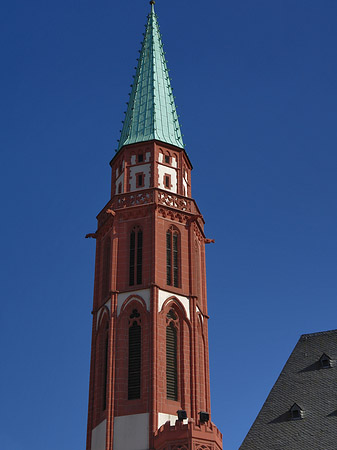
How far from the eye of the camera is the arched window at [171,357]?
36.5m

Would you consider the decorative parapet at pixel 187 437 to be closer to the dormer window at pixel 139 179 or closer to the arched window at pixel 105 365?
the arched window at pixel 105 365

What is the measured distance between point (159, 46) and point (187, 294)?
1823 centimetres

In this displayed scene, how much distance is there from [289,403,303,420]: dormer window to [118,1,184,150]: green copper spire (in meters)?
17.5

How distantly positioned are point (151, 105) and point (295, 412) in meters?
20.5

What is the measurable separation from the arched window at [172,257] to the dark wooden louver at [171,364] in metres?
2.47

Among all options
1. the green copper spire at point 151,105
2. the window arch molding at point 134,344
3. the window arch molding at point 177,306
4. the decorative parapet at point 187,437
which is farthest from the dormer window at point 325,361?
the green copper spire at point 151,105

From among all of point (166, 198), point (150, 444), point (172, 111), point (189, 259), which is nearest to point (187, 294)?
point (189, 259)

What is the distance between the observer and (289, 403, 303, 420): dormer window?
109 feet

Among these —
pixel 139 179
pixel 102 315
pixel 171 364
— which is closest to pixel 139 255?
pixel 102 315

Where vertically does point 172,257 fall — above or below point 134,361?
above

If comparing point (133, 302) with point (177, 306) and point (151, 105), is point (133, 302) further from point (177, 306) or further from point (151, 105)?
point (151, 105)

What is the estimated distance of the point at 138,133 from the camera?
4544 cm

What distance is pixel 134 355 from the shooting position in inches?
1470

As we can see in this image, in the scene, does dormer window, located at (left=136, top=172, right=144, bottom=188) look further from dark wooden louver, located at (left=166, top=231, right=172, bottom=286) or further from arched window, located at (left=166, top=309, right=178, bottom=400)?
arched window, located at (left=166, top=309, right=178, bottom=400)
